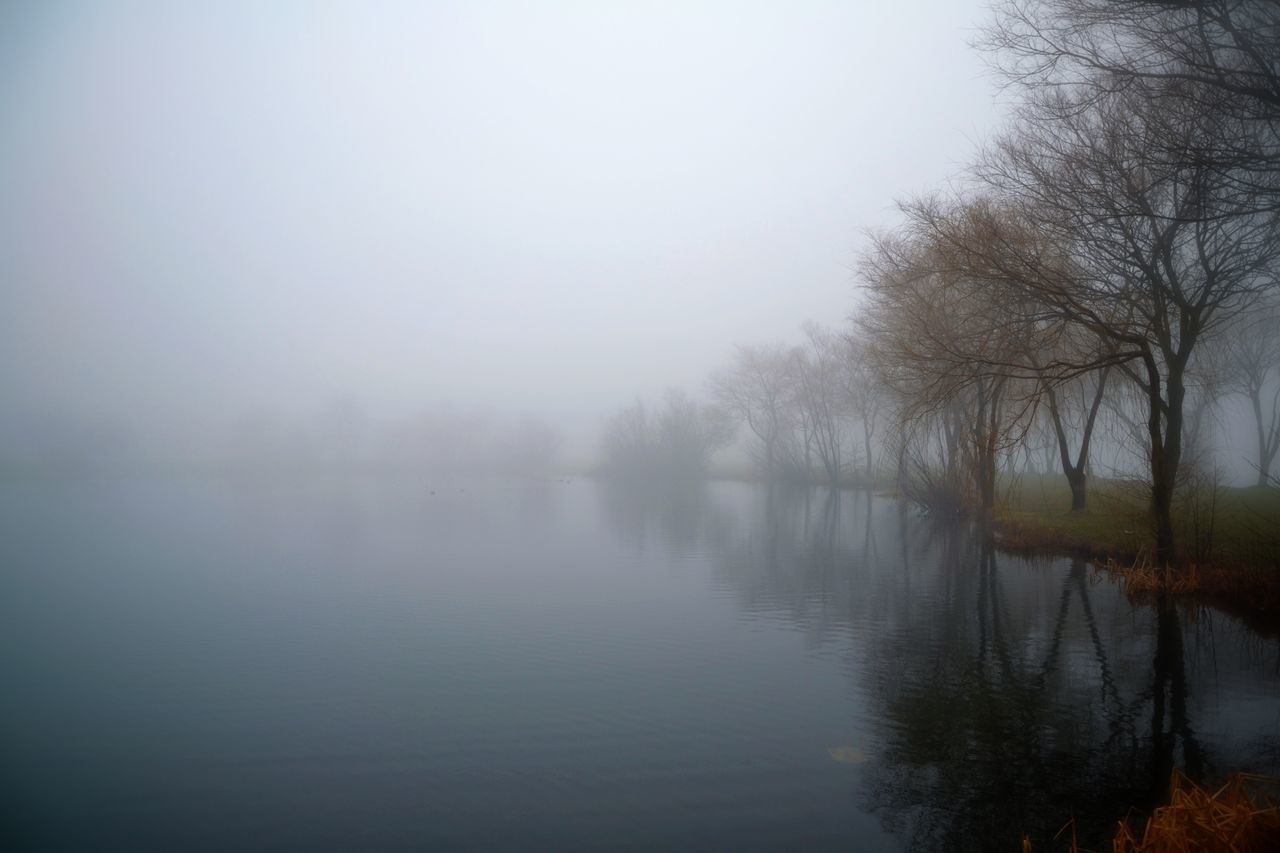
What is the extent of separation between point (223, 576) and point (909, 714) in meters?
13.1

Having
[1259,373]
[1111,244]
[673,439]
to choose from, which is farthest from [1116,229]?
[673,439]

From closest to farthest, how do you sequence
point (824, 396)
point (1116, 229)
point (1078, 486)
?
point (1116, 229)
point (1078, 486)
point (824, 396)

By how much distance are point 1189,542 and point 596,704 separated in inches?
441

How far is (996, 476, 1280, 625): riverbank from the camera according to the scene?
450 inches

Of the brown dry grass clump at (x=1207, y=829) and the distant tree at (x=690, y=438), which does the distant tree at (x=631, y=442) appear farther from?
the brown dry grass clump at (x=1207, y=829)

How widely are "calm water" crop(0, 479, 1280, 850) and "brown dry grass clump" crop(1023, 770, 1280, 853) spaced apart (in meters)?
0.91

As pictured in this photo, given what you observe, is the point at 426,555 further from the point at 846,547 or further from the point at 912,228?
the point at 912,228

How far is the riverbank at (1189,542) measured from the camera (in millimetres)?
11430

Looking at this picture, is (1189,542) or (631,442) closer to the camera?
(1189,542)

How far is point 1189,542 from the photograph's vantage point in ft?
43.1

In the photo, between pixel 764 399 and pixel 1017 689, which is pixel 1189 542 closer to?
pixel 1017 689

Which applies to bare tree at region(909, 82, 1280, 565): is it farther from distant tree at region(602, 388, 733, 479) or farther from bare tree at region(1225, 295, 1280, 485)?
distant tree at region(602, 388, 733, 479)

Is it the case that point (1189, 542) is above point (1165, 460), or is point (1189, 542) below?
below

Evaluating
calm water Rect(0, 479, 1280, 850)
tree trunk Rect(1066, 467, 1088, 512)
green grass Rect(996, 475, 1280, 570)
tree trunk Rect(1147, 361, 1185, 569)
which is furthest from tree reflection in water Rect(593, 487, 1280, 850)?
tree trunk Rect(1066, 467, 1088, 512)
